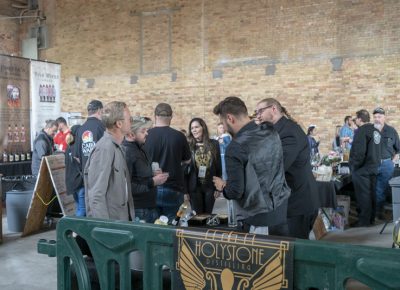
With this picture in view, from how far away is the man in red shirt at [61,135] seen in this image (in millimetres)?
8907

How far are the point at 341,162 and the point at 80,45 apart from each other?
10.5 m

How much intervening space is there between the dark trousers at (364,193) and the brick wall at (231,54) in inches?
209

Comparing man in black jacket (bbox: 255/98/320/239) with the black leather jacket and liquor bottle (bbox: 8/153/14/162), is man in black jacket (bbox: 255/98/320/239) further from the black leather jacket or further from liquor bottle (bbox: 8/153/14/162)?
liquor bottle (bbox: 8/153/14/162)

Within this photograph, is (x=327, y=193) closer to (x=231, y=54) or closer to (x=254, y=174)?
(x=254, y=174)

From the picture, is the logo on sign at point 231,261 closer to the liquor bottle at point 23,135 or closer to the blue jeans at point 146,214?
the blue jeans at point 146,214

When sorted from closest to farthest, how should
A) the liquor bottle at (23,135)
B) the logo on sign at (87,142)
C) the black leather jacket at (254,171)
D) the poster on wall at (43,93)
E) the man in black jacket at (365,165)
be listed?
the black leather jacket at (254,171)
the logo on sign at (87,142)
the man in black jacket at (365,165)
the liquor bottle at (23,135)
the poster on wall at (43,93)

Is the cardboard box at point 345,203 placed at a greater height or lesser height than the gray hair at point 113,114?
lesser

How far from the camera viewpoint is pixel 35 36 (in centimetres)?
1662

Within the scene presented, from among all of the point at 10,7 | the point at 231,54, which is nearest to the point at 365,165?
the point at 231,54

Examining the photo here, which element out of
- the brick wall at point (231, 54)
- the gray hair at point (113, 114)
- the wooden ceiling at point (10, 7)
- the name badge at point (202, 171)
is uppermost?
the wooden ceiling at point (10, 7)

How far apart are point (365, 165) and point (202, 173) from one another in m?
3.06

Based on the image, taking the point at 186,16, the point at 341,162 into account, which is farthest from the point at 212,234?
the point at 186,16

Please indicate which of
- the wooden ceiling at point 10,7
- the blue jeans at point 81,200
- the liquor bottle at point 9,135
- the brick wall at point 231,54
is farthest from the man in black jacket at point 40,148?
the wooden ceiling at point 10,7

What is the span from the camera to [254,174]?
2.82 metres
